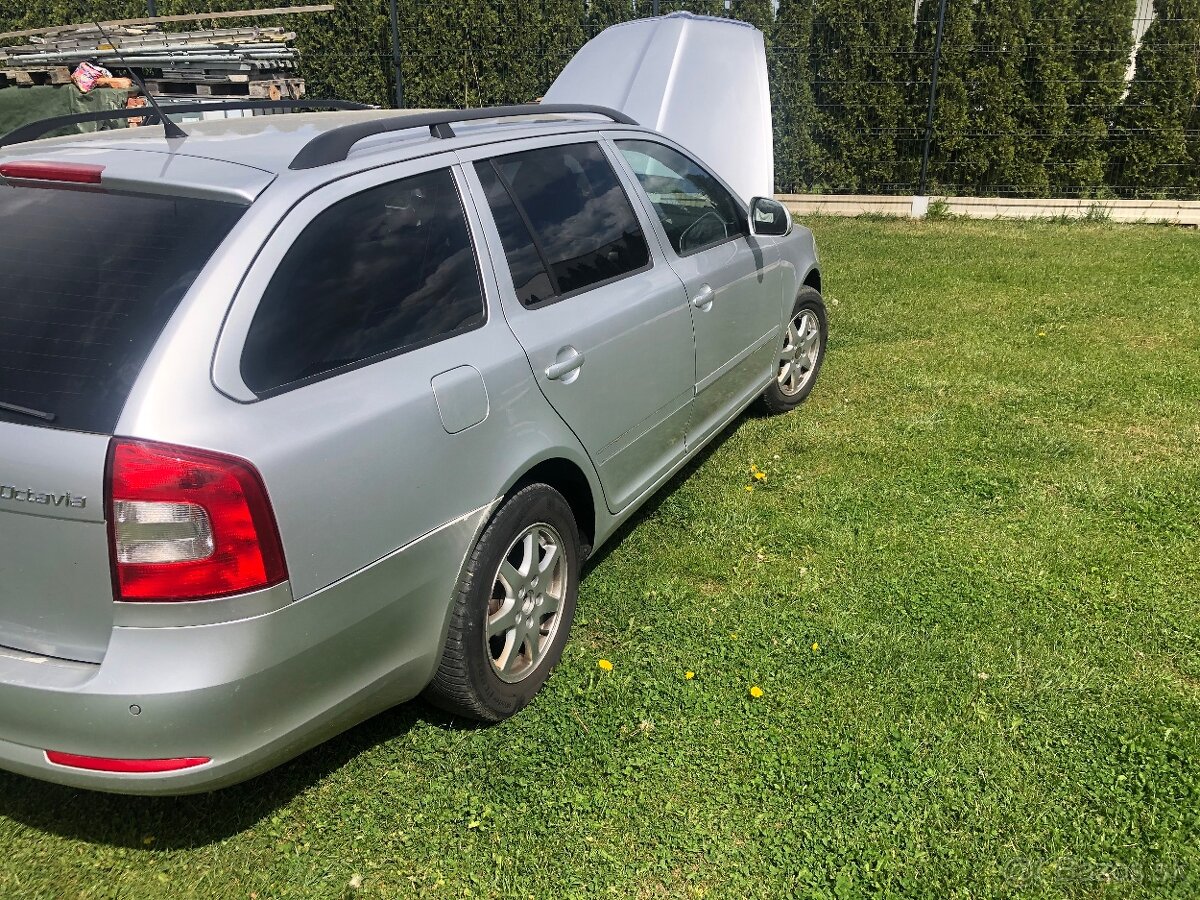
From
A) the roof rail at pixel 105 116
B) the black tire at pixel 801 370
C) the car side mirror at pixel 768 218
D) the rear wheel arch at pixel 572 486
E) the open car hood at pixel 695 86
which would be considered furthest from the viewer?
the open car hood at pixel 695 86

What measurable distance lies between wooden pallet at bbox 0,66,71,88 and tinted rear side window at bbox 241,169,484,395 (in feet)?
27.5

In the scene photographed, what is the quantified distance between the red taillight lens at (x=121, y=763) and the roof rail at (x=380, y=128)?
57.6 inches

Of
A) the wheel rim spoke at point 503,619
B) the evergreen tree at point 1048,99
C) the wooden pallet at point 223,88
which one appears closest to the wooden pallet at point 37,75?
the wooden pallet at point 223,88

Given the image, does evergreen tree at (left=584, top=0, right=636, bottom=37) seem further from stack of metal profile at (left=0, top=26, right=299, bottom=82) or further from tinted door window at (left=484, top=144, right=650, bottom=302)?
tinted door window at (left=484, top=144, right=650, bottom=302)

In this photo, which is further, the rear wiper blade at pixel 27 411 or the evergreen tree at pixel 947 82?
the evergreen tree at pixel 947 82

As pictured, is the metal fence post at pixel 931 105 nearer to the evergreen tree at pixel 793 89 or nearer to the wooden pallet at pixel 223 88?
the evergreen tree at pixel 793 89

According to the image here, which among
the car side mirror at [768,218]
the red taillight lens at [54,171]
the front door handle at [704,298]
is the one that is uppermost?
the red taillight lens at [54,171]

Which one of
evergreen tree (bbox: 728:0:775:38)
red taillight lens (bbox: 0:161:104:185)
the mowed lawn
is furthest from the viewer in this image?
evergreen tree (bbox: 728:0:775:38)

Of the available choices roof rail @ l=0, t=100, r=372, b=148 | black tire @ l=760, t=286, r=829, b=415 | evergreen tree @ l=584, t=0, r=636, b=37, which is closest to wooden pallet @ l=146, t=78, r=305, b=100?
evergreen tree @ l=584, t=0, r=636, b=37

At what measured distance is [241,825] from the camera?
2.69 metres

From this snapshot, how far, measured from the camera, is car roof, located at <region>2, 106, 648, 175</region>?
8.54ft

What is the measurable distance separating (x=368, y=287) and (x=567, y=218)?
41.2 inches

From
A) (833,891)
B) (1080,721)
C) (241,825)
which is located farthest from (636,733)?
(1080,721)

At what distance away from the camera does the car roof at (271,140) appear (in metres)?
2.60
